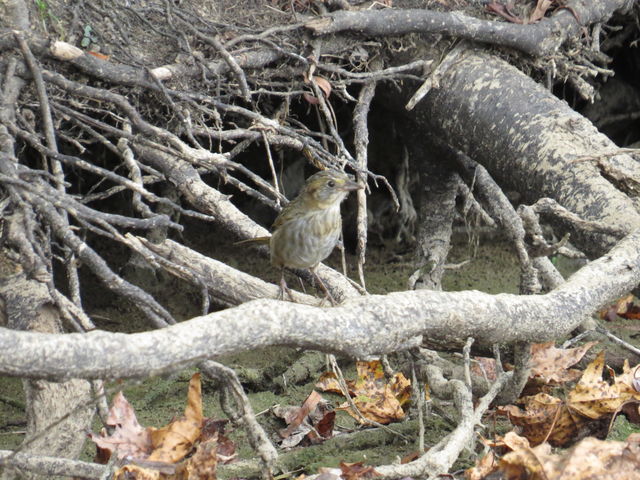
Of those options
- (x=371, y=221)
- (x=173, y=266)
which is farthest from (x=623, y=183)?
(x=371, y=221)

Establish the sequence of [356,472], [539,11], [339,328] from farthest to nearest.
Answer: [539,11] → [356,472] → [339,328]

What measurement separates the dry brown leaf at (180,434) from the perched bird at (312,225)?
1.04 meters

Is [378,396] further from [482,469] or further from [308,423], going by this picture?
[482,469]

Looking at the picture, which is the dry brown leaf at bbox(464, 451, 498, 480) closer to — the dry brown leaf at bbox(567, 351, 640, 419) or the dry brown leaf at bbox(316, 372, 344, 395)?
the dry brown leaf at bbox(567, 351, 640, 419)

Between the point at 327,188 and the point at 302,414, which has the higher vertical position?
the point at 327,188

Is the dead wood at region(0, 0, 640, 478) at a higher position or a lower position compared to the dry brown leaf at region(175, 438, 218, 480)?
higher

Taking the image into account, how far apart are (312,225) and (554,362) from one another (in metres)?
1.23

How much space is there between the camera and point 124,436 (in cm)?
279

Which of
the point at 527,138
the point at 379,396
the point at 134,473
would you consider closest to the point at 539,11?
the point at 527,138

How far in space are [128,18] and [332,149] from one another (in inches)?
75.1

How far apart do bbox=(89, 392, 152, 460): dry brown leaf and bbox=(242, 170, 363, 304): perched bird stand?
1116 millimetres

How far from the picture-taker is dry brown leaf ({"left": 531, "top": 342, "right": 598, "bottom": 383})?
3.68 meters

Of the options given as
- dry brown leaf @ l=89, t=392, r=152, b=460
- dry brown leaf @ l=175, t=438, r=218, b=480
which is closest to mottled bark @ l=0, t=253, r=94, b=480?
dry brown leaf @ l=89, t=392, r=152, b=460

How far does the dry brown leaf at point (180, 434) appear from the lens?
2773 millimetres
